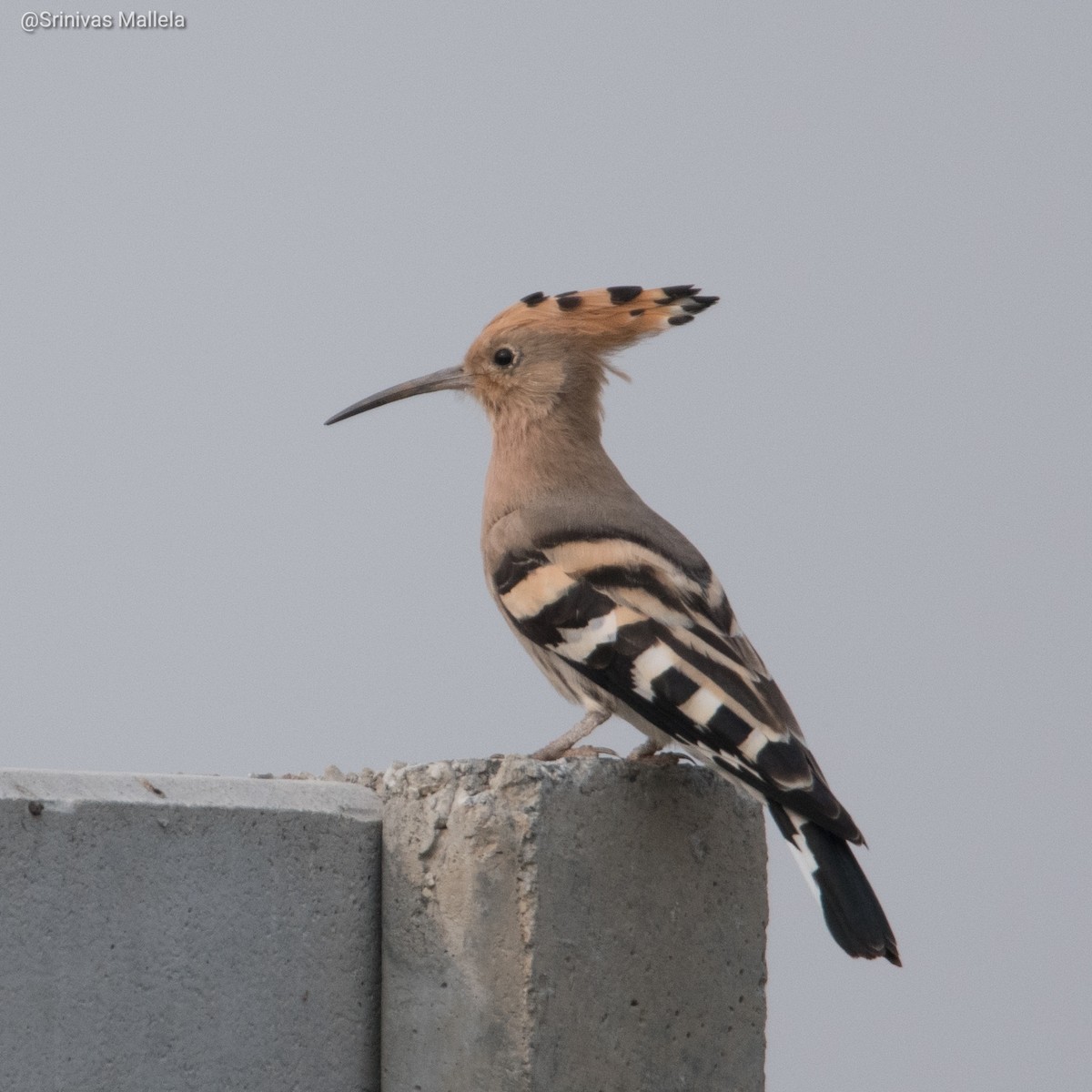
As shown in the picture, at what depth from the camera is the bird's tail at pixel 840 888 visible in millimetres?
3012

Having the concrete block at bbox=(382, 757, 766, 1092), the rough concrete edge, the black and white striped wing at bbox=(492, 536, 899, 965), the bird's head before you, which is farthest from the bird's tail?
the bird's head

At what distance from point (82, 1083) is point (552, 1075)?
76 centimetres

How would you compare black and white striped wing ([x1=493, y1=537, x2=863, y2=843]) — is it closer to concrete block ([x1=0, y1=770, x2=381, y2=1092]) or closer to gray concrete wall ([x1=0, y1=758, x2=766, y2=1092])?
gray concrete wall ([x1=0, y1=758, x2=766, y2=1092])

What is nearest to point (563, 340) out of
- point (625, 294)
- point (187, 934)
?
point (625, 294)

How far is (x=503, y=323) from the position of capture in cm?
428

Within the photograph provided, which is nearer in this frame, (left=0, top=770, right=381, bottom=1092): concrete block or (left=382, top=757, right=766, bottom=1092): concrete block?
(left=0, top=770, right=381, bottom=1092): concrete block

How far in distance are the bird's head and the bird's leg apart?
2.95ft

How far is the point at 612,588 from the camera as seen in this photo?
3.55 meters

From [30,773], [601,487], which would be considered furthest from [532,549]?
[30,773]

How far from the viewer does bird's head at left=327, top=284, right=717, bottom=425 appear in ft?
13.8

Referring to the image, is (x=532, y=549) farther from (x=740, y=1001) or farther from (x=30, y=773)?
(x=30, y=773)

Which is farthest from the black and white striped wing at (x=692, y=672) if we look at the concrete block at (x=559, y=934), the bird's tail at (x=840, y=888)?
the concrete block at (x=559, y=934)

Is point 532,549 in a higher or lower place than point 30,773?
higher

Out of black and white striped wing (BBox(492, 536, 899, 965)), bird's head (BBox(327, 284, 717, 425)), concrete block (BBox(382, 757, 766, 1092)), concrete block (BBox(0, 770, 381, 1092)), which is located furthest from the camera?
bird's head (BBox(327, 284, 717, 425))
